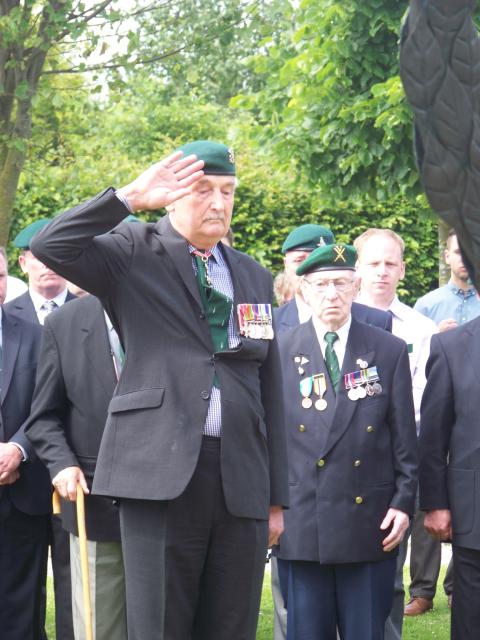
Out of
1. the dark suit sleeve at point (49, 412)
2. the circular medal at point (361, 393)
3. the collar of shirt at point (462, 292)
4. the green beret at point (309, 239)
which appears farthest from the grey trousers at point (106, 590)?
the collar of shirt at point (462, 292)

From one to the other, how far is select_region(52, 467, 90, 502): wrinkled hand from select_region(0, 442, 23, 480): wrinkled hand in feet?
2.59

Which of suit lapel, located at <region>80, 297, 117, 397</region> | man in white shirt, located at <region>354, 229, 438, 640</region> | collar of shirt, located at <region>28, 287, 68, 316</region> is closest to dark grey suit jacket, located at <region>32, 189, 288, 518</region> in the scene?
suit lapel, located at <region>80, 297, 117, 397</region>

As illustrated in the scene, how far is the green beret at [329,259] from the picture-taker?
5672 millimetres

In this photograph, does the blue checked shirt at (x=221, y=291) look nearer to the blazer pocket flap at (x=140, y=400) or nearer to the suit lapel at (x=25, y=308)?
the blazer pocket flap at (x=140, y=400)

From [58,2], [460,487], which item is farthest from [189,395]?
[58,2]

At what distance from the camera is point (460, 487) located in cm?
527

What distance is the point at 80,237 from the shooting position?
376 centimetres

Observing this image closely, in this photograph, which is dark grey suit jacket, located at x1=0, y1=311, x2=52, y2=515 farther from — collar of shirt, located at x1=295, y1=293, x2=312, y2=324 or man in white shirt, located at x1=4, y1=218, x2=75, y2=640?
collar of shirt, located at x1=295, y1=293, x2=312, y2=324

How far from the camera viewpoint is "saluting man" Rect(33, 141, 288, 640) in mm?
3804

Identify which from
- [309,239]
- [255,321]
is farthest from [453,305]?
[255,321]

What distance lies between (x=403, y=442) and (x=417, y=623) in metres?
2.41

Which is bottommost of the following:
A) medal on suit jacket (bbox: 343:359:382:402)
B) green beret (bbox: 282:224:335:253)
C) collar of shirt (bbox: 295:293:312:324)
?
medal on suit jacket (bbox: 343:359:382:402)

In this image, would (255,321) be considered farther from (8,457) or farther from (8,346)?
(8,346)

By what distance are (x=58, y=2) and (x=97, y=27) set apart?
650 mm
